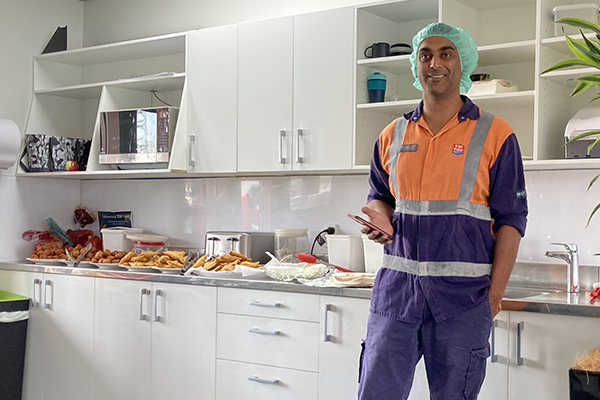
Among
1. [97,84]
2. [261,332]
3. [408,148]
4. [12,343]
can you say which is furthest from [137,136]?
[408,148]

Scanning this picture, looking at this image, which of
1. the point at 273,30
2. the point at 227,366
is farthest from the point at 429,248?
the point at 273,30

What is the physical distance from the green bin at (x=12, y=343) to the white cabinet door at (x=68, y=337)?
5.0 inches

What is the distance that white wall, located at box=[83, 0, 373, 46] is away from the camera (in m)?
4.05

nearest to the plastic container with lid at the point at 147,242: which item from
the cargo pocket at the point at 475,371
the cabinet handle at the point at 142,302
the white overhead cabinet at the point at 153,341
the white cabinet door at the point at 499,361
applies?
the white overhead cabinet at the point at 153,341

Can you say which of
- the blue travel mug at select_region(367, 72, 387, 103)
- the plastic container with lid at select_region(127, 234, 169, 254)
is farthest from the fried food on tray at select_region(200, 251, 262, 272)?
the blue travel mug at select_region(367, 72, 387, 103)

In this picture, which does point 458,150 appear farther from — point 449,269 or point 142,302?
point 142,302

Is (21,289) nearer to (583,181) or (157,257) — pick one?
(157,257)

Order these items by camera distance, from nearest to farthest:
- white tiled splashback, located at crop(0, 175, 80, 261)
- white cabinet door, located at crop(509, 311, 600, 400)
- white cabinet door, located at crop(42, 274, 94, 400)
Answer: white cabinet door, located at crop(509, 311, 600, 400) → white cabinet door, located at crop(42, 274, 94, 400) → white tiled splashback, located at crop(0, 175, 80, 261)

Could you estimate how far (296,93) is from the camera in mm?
3564

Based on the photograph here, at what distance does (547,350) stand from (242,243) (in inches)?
68.3

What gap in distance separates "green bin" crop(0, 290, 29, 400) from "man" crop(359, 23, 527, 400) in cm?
A: 260

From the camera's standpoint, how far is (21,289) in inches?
163

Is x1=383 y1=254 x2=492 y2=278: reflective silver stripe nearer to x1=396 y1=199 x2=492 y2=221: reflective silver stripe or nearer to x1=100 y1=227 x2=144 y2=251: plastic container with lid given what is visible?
x1=396 y1=199 x2=492 y2=221: reflective silver stripe

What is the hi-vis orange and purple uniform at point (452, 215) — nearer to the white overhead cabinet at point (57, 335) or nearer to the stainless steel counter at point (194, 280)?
the stainless steel counter at point (194, 280)
